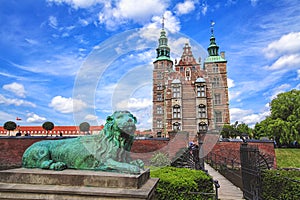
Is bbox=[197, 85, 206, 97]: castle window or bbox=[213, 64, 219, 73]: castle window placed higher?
bbox=[213, 64, 219, 73]: castle window

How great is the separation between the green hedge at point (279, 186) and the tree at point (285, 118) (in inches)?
934

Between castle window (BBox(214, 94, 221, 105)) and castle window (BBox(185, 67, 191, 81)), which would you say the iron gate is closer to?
castle window (BBox(214, 94, 221, 105))

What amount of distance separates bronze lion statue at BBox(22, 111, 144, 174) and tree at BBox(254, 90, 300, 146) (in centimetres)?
2966

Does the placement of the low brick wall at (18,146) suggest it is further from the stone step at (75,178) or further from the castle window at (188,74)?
the castle window at (188,74)

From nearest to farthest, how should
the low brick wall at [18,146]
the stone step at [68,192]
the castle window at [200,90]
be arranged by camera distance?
the stone step at [68,192], the low brick wall at [18,146], the castle window at [200,90]

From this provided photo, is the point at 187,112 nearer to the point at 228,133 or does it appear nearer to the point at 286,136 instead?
the point at 228,133

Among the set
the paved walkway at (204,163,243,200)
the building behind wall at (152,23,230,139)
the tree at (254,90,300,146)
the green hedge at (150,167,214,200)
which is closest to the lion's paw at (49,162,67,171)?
the green hedge at (150,167,214,200)

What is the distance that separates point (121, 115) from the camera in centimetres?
286

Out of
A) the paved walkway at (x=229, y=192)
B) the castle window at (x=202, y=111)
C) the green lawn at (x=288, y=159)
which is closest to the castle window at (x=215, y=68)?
the castle window at (x=202, y=111)

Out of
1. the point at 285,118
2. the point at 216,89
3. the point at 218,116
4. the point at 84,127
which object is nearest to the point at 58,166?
the point at 84,127

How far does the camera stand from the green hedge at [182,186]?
5328 millimetres

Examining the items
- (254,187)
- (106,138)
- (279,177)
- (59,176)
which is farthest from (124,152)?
(254,187)

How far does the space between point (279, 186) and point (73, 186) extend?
6.32 m

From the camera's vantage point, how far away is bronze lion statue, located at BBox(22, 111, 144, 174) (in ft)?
9.12
